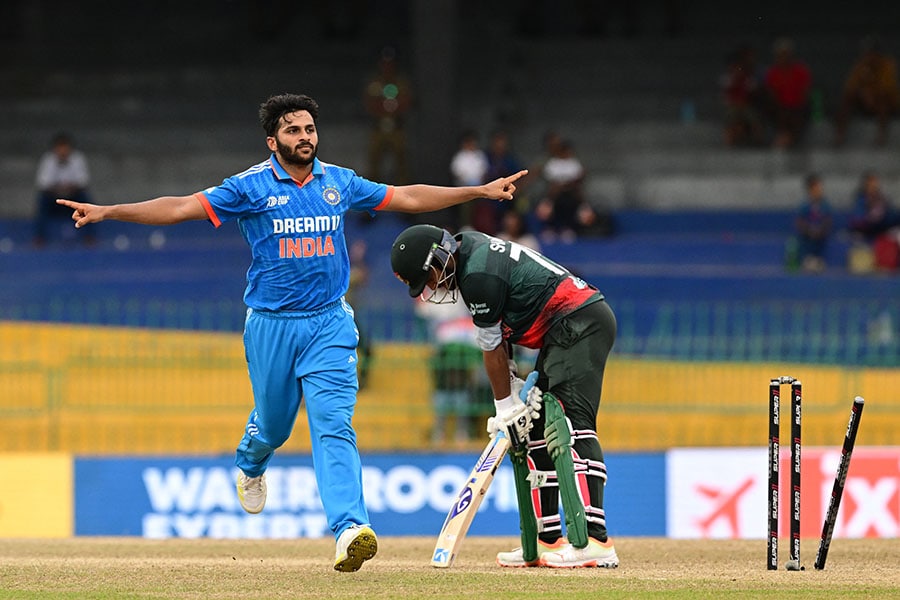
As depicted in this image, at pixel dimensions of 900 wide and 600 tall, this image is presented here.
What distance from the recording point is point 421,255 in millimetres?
8234

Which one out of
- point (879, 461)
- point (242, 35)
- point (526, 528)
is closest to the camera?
point (526, 528)

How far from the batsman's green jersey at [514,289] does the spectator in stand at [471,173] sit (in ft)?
37.3

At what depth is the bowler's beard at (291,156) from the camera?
821 cm

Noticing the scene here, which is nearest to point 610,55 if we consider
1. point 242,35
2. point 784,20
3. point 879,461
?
point 784,20

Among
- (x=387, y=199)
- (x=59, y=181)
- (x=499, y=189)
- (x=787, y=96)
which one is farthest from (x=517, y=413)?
(x=787, y=96)

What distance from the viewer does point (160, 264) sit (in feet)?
71.0

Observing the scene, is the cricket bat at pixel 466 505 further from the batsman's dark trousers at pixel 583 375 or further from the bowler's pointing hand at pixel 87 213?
the bowler's pointing hand at pixel 87 213

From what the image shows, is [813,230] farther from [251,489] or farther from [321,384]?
[321,384]

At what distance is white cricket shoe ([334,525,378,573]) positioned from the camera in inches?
308

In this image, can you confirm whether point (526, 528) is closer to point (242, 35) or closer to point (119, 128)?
point (119, 128)

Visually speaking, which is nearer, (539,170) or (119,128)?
(539,170)

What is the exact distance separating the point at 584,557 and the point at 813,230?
41.4ft

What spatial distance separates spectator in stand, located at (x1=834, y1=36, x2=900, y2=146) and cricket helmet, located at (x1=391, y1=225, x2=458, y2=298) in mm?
15761

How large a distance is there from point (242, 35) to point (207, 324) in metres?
10.1
